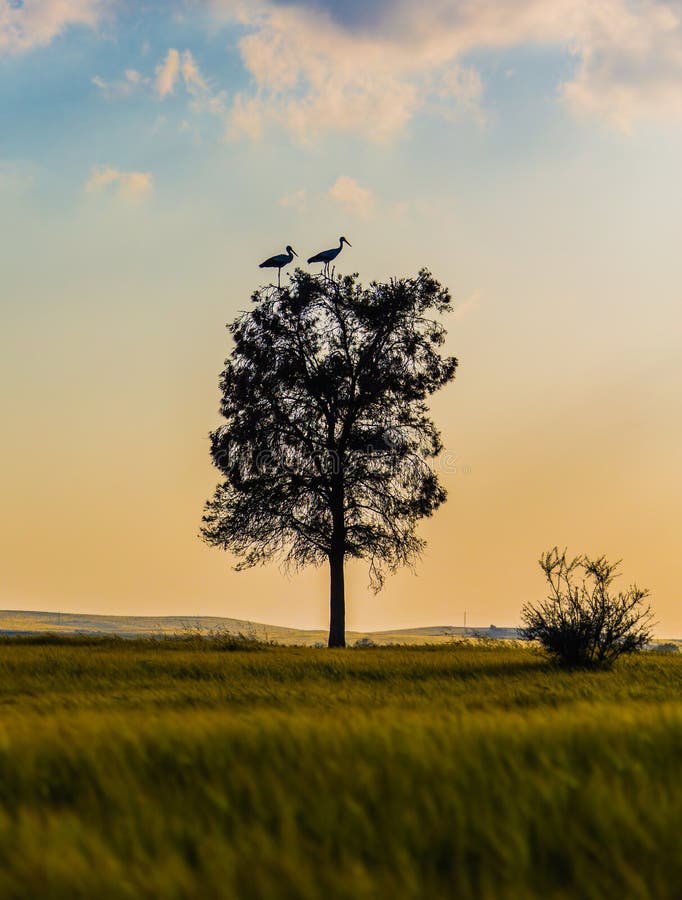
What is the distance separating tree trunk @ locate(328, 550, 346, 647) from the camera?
110 feet

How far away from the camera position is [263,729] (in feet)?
20.4

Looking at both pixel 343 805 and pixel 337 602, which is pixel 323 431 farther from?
pixel 343 805

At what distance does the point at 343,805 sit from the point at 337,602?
96.4 ft

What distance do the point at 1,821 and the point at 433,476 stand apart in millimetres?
29535

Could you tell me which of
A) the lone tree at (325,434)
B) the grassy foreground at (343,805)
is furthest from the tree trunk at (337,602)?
the grassy foreground at (343,805)

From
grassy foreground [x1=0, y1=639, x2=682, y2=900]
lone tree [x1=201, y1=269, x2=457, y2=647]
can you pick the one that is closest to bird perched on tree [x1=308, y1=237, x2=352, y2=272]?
lone tree [x1=201, y1=269, x2=457, y2=647]

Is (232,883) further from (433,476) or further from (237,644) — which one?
(433,476)

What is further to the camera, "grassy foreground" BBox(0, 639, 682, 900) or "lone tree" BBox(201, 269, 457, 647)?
"lone tree" BBox(201, 269, 457, 647)

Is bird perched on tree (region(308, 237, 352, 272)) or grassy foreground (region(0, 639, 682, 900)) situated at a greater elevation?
bird perched on tree (region(308, 237, 352, 272))

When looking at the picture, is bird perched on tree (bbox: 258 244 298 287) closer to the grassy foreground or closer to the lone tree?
the lone tree

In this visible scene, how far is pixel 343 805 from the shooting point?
183 inches

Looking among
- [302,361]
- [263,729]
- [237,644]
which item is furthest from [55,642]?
[263,729]

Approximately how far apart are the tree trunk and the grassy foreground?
25853mm

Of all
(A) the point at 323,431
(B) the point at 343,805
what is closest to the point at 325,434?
(A) the point at 323,431
